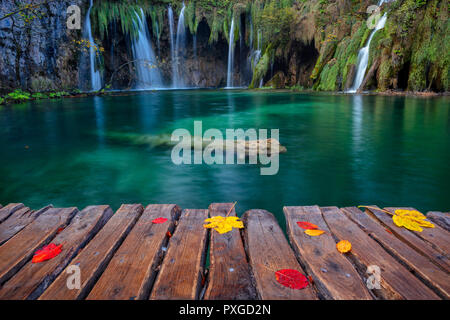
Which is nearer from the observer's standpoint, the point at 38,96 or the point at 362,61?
the point at 362,61

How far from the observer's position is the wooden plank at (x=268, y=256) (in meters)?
1.42

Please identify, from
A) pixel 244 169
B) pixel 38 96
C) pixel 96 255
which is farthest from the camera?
pixel 38 96

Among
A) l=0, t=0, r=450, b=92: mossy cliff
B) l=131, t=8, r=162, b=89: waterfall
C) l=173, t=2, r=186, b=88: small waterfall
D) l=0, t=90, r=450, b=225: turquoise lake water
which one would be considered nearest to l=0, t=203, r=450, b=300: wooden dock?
l=0, t=90, r=450, b=225: turquoise lake water

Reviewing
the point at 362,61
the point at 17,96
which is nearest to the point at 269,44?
the point at 362,61

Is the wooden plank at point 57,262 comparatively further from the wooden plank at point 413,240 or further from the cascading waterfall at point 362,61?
the cascading waterfall at point 362,61

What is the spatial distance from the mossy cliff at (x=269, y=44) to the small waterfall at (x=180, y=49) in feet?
2.00

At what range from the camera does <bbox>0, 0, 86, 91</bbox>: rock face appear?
17922mm

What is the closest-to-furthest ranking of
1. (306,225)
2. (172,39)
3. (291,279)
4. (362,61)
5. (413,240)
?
(291,279) < (413,240) < (306,225) < (362,61) < (172,39)

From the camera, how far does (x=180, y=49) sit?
34312 millimetres

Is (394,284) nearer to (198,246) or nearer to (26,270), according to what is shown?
(198,246)

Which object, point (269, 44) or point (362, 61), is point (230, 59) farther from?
point (362, 61)

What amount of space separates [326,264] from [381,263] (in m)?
0.32

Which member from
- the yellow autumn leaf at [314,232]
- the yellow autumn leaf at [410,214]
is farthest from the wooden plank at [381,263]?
the yellow autumn leaf at [410,214]
